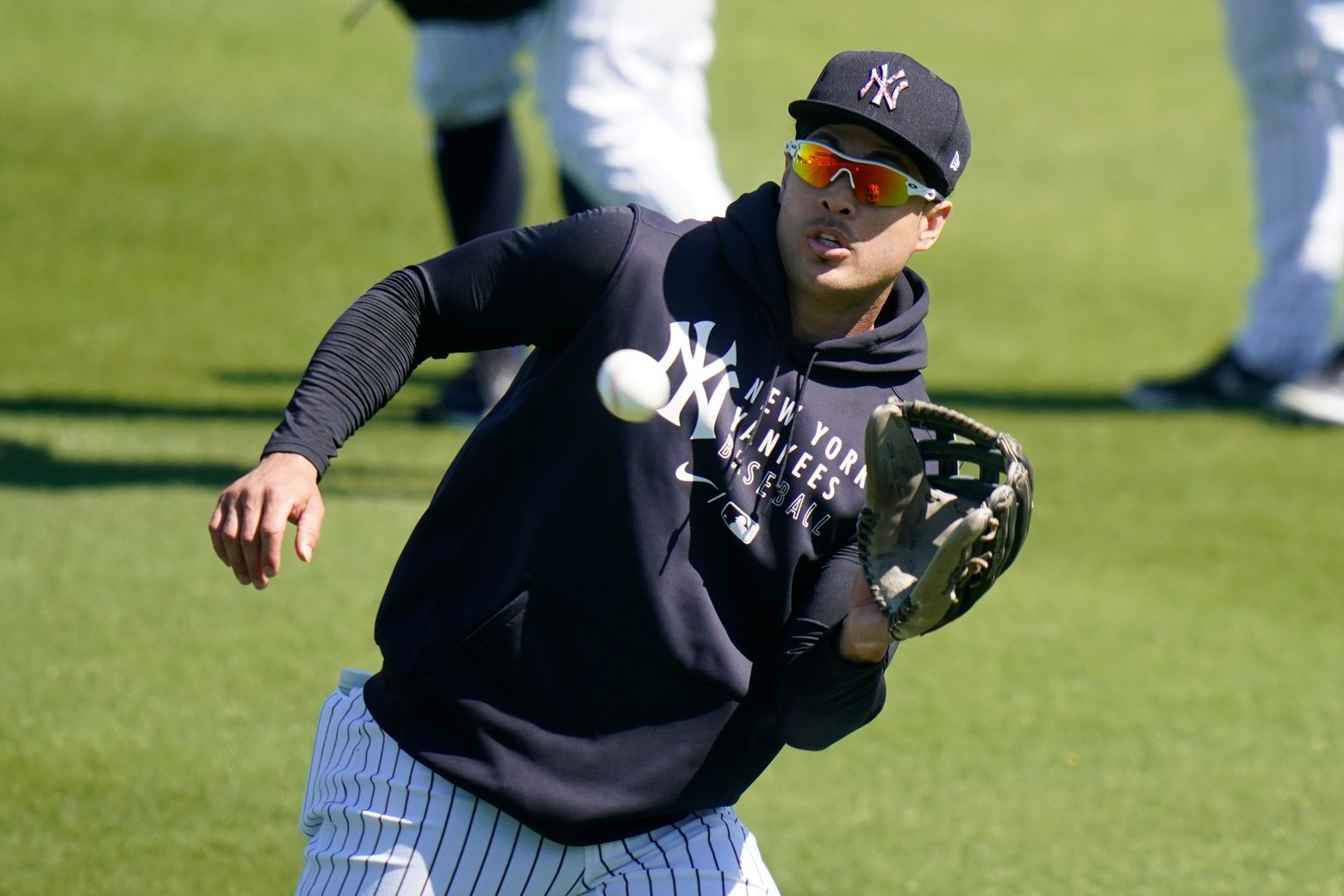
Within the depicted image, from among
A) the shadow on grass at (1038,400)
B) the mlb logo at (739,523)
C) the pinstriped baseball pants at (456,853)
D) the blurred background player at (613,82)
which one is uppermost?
the mlb logo at (739,523)

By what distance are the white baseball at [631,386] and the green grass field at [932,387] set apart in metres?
1.49

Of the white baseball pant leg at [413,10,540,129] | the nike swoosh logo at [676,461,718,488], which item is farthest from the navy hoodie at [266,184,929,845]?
the white baseball pant leg at [413,10,540,129]

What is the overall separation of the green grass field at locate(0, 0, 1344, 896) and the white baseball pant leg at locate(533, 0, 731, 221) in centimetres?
119

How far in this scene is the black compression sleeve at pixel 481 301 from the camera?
279cm

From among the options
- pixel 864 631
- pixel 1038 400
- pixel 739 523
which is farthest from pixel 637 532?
pixel 1038 400

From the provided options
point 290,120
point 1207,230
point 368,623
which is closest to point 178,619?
point 368,623

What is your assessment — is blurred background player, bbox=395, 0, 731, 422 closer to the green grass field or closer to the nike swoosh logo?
the green grass field

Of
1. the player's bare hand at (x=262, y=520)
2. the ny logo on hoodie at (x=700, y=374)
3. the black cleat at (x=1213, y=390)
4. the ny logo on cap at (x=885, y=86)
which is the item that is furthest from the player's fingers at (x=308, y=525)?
the black cleat at (x=1213, y=390)

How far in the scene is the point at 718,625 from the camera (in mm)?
2775

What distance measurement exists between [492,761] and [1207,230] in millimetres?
8213

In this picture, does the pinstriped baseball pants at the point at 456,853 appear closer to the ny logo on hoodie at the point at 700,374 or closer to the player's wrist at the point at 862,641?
the player's wrist at the point at 862,641

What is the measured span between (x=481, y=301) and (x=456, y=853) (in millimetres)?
817

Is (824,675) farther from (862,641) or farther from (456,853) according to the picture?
(456,853)

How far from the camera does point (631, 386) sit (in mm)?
2611
